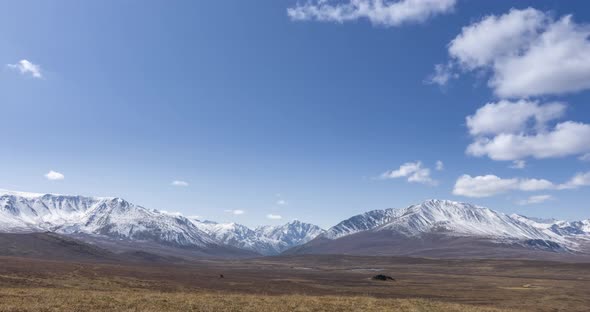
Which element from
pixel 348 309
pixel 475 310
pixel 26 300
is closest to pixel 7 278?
pixel 26 300

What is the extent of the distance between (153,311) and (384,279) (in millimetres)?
87901

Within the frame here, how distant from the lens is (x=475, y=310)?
117ft

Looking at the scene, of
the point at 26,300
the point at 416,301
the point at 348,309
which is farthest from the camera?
the point at 416,301

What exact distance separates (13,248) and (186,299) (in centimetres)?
20752

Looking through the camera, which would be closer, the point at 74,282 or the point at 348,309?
the point at 348,309

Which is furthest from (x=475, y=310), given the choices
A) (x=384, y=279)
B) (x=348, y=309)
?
(x=384, y=279)

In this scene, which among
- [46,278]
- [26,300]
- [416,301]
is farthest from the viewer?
[46,278]

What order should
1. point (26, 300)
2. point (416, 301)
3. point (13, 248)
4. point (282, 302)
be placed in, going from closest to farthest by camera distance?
1. point (26, 300)
2. point (282, 302)
3. point (416, 301)
4. point (13, 248)

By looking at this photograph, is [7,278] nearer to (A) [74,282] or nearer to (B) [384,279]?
(A) [74,282]

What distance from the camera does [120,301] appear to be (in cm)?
3133

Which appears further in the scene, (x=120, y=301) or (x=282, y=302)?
(x=282, y=302)

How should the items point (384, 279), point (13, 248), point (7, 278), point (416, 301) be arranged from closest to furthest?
point (416, 301), point (7, 278), point (384, 279), point (13, 248)

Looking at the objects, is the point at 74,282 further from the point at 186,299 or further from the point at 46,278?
the point at 186,299

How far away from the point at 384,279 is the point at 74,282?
73086 millimetres
